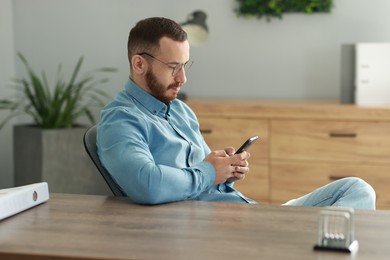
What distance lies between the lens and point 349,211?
185 centimetres

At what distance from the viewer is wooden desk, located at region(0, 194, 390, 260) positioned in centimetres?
179

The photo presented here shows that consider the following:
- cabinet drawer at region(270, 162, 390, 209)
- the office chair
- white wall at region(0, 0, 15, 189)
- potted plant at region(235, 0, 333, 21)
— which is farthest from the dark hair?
white wall at region(0, 0, 15, 189)

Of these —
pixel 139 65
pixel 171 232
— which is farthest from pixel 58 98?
pixel 171 232

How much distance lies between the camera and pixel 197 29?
4.88 meters

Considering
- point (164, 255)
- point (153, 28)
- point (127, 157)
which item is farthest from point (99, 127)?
point (164, 255)

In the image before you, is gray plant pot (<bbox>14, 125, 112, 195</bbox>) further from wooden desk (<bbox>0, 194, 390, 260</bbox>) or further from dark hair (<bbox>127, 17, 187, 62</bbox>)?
wooden desk (<bbox>0, 194, 390, 260</bbox>)

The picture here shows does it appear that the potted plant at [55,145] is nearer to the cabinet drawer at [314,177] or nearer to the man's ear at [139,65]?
the cabinet drawer at [314,177]

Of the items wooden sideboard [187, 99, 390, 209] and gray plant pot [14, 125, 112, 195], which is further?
gray plant pot [14, 125, 112, 195]

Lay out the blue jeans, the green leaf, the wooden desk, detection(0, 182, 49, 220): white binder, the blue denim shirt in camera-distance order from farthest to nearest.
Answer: the green leaf, the blue jeans, the blue denim shirt, detection(0, 182, 49, 220): white binder, the wooden desk

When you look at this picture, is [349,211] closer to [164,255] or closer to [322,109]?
[164,255]

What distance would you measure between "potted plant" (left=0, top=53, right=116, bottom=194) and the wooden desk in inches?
97.5

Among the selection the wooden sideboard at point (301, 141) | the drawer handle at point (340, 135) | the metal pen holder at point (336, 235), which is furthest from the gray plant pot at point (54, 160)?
the metal pen holder at point (336, 235)

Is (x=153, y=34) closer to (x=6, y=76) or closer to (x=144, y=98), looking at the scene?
(x=144, y=98)

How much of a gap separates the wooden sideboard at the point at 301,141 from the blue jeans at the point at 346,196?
1.69 meters
